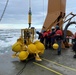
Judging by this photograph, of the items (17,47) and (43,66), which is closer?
(43,66)

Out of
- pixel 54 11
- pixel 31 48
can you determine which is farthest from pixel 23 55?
pixel 54 11

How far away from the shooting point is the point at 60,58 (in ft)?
28.1

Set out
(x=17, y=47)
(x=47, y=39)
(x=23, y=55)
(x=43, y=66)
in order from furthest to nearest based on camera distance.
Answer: (x=47, y=39) → (x=17, y=47) → (x=23, y=55) → (x=43, y=66)

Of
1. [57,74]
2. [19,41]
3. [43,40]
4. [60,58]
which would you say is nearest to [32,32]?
[19,41]

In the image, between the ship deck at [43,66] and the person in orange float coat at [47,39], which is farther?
the person in orange float coat at [47,39]

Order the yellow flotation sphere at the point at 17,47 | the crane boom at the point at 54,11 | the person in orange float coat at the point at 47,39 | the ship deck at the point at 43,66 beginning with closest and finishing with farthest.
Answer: the ship deck at the point at 43,66 → the yellow flotation sphere at the point at 17,47 → the person in orange float coat at the point at 47,39 → the crane boom at the point at 54,11

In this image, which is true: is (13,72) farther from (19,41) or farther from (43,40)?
(43,40)

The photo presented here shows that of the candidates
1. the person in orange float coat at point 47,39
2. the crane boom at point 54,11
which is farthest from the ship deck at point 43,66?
the crane boom at point 54,11

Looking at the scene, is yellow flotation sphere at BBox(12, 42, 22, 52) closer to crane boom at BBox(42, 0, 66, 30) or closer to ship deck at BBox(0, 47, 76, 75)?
ship deck at BBox(0, 47, 76, 75)

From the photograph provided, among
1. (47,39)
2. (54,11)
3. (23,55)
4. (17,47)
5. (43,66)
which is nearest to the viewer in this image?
(43,66)

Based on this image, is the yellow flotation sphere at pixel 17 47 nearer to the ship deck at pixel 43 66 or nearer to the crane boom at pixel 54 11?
the ship deck at pixel 43 66

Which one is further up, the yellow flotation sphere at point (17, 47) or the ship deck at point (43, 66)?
the yellow flotation sphere at point (17, 47)

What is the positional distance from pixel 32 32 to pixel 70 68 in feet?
7.17

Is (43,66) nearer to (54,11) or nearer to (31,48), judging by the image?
(31,48)
